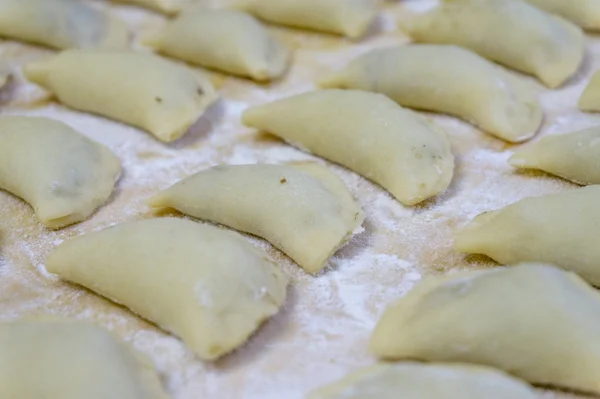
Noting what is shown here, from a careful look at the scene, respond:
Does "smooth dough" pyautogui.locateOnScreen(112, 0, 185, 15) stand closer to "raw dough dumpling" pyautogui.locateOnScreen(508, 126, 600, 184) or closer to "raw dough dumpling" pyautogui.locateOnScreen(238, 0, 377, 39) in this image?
"raw dough dumpling" pyautogui.locateOnScreen(238, 0, 377, 39)

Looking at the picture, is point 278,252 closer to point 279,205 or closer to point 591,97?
point 279,205

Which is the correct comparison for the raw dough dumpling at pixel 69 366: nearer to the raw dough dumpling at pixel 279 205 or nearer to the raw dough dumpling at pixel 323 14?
the raw dough dumpling at pixel 279 205

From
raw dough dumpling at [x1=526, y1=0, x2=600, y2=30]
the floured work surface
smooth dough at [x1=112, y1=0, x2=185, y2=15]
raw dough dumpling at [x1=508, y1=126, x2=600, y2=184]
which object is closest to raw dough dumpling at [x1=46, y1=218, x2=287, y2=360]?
the floured work surface

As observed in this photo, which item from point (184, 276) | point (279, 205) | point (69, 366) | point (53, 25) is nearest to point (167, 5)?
point (53, 25)

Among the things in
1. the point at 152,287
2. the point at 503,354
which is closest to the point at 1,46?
the point at 152,287

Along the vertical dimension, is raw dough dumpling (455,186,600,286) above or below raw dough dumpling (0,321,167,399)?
above

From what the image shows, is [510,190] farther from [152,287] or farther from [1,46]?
[1,46]
